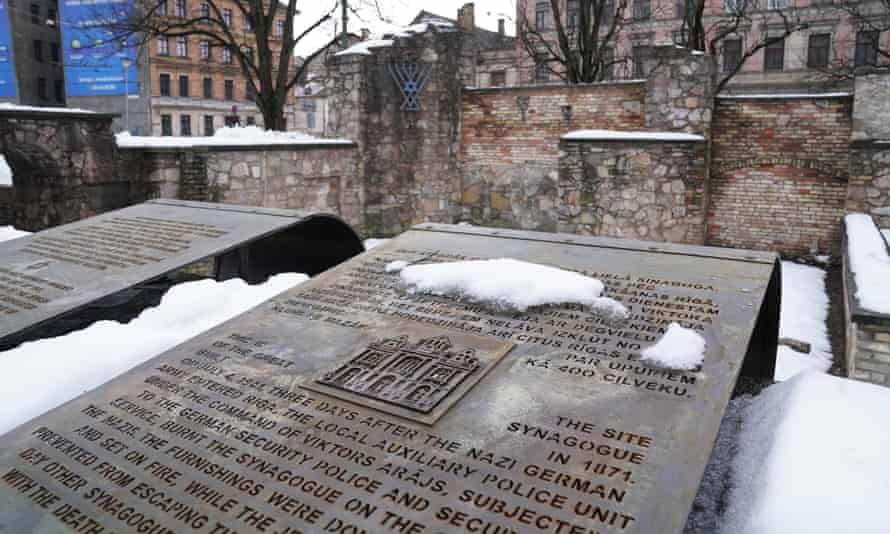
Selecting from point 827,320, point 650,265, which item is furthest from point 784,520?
point 827,320

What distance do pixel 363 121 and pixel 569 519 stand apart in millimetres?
10387

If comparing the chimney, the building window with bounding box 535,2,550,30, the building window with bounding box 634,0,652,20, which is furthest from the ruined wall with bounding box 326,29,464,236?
the building window with bounding box 535,2,550,30

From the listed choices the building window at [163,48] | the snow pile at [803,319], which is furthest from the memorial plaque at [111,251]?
the building window at [163,48]

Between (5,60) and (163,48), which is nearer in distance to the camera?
(5,60)

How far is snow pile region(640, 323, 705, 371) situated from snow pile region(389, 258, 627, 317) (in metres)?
0.28

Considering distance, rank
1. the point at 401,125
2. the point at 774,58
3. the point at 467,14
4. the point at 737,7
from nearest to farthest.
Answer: the point at 401,125
the point at 737,7
the point at 774,58
the point at 467,14

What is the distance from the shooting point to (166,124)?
36062 millimetres

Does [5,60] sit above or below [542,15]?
below

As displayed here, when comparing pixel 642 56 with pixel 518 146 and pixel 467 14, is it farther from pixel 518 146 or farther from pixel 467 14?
pixel 467 14

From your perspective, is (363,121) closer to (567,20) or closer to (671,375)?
(671,375)

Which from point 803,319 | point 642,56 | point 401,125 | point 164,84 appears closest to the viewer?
point 803,319

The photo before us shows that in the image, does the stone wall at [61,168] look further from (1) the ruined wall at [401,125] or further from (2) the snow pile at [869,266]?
(2) the snow pile at [869,266]

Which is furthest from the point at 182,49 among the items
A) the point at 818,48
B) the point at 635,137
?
the point at 635,137

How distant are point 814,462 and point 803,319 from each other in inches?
214
